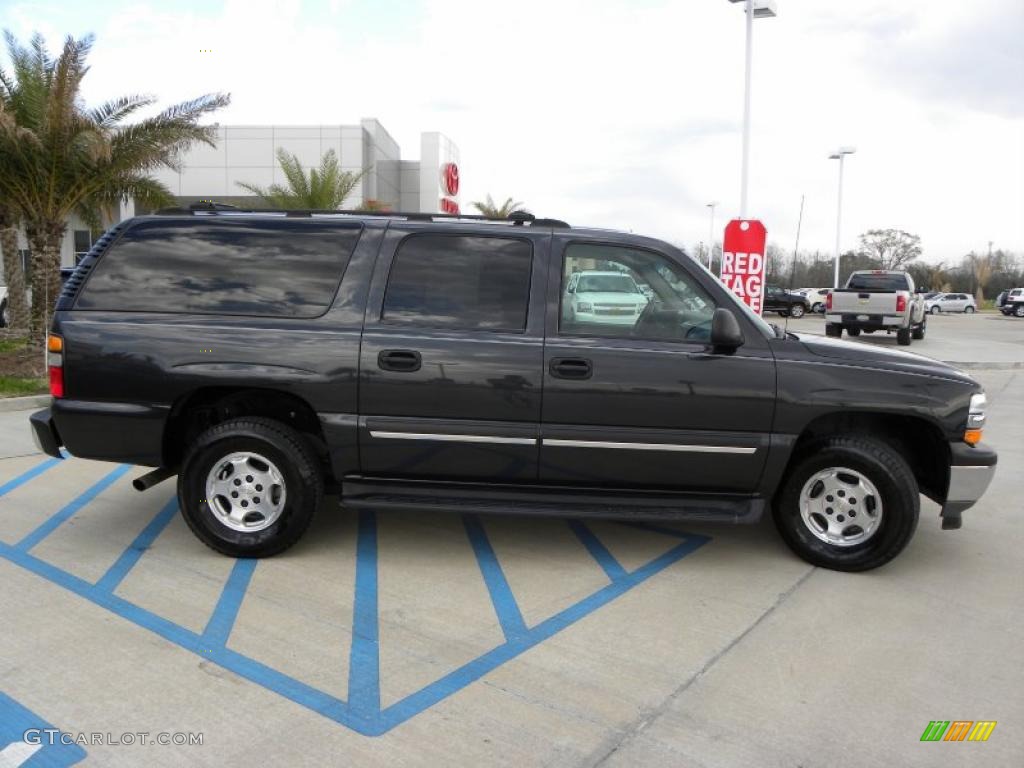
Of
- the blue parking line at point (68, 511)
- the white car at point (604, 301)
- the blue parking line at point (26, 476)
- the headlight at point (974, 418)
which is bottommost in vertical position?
the blue parking line at point (68, 511)

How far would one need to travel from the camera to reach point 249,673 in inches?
131

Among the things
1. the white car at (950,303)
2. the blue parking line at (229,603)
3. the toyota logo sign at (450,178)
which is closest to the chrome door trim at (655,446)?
the blue parking line at (229,603)

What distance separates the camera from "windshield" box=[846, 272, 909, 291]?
20.5m

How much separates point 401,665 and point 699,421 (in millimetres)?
1955

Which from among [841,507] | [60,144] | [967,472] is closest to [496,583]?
[841,507]

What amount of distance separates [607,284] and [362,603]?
2.15m

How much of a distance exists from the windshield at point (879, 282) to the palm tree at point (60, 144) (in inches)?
600

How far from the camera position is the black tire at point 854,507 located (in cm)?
441

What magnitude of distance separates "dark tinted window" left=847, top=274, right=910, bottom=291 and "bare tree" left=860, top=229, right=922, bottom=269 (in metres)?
60.8

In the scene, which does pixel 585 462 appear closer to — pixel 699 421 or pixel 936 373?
pixel 699 421

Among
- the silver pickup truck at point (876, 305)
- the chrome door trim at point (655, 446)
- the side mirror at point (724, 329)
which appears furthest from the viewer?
the silver pickup truck at point (876, 305)

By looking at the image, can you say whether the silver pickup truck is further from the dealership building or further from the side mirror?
the dealership building

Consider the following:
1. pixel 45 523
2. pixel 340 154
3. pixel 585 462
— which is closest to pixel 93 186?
pixel 45 523

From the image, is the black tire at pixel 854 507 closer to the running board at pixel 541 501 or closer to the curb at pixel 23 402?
the running board at pixel 541 501
